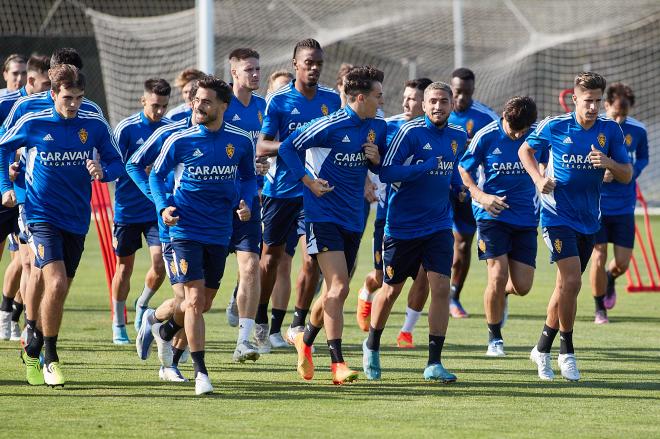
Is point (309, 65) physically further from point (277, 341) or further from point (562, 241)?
point (562, 241)

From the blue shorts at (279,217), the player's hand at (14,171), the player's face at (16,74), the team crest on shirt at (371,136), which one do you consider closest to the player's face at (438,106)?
the team crest on shirt at (371,136)

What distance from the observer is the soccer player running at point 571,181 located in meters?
8.86

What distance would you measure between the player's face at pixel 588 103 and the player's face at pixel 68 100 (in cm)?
355

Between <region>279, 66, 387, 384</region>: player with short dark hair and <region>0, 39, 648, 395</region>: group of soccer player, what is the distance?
0.01 meters

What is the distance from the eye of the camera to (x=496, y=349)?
10102 mm

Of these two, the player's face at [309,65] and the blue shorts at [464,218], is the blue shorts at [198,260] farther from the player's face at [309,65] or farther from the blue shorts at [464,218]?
the blue shorts at [464,218]

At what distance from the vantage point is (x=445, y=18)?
1248 inches

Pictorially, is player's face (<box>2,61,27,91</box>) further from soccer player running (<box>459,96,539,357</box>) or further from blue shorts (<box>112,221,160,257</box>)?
soccer player running (<box>459,96,539,357</box>)

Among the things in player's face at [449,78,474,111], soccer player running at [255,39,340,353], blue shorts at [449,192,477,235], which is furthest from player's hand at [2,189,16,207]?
blue shorts at [449,192,477,235]

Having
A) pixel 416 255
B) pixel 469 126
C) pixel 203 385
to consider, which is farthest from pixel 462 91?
pixel 203 385

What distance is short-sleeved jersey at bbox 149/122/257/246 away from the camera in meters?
8.09

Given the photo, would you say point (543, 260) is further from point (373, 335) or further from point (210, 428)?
point (210, 428)

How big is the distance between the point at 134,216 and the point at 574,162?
4176 mm

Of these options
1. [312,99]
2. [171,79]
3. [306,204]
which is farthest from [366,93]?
[171,79]
